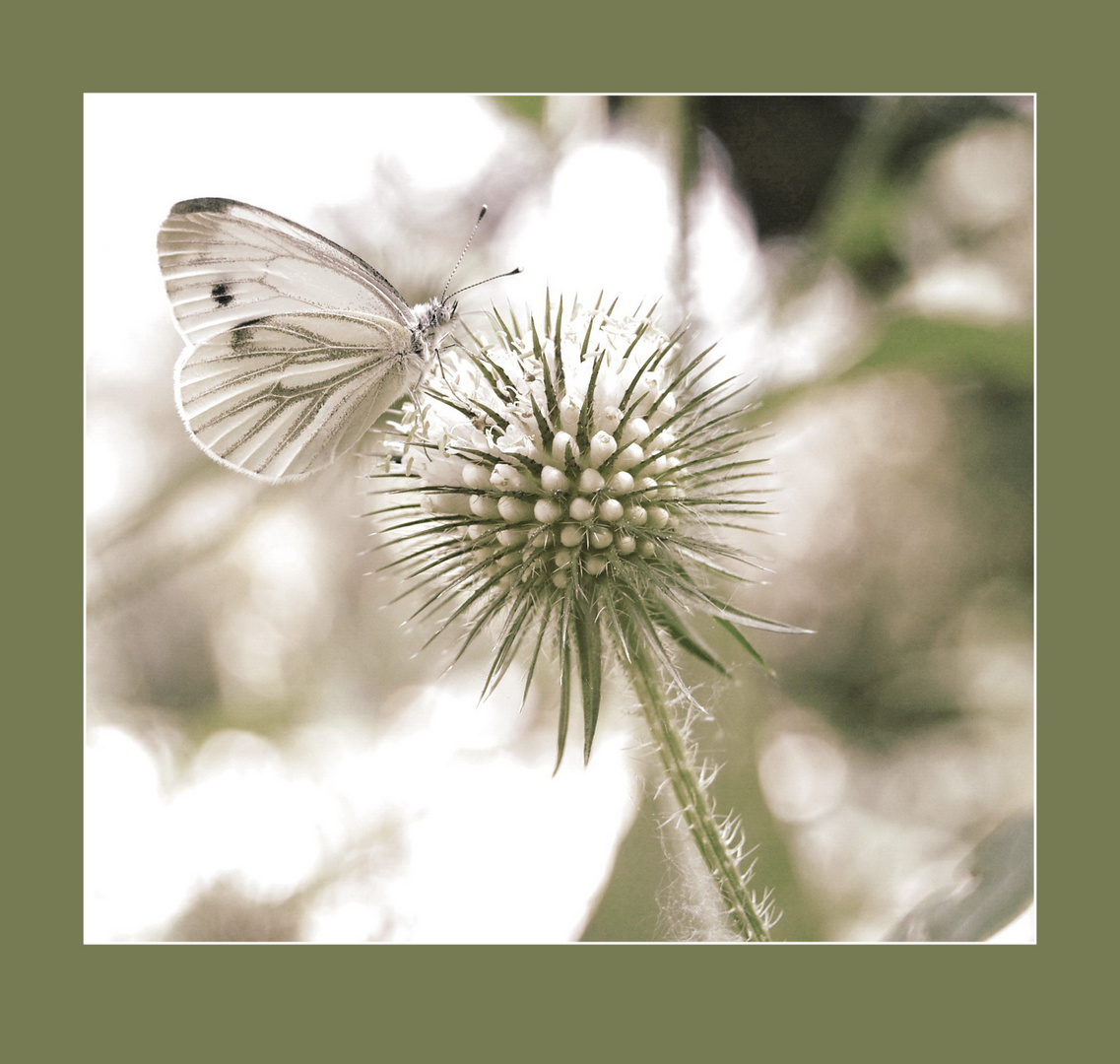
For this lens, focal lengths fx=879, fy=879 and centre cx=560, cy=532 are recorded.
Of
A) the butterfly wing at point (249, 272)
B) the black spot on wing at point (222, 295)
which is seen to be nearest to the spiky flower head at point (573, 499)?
the butterfly wing at point (249, 272)

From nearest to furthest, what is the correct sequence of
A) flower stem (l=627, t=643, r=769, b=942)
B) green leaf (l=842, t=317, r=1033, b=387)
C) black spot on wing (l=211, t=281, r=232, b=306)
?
flower stem (l=627, t=643, r=769, b=942), black spot on wing (l=211, t=281, r=232, b=306), green leaf (l=842, t=317, r=1033, b=387)

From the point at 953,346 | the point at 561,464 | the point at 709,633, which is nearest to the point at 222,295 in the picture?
the point at 561,464

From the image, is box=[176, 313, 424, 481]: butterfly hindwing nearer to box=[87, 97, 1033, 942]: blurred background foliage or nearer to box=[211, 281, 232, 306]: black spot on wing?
box=[211, 281, 232, 306]: black spot on wing

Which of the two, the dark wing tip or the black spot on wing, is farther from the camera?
the black spot on wing

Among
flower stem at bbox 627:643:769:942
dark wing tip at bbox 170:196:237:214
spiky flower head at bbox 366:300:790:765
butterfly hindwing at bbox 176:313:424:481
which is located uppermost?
dark wing tip at bbox 170:196:237:214

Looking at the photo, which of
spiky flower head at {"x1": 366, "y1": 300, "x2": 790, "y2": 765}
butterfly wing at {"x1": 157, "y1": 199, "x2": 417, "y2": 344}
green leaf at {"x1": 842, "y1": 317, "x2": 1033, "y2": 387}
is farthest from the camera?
green leaf at {"x1": 842, "y1": 317, "x2": 1033, "y2": 387}

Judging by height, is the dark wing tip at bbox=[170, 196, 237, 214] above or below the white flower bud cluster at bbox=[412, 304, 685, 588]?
above

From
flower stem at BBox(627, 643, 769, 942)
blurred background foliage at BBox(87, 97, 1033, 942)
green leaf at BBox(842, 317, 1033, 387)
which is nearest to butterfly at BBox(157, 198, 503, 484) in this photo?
blurred background foliage at BBox(87, 97, 1033, 942)

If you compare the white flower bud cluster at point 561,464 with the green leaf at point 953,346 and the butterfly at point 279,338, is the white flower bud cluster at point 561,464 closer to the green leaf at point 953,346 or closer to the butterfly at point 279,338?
the butterfly at point 279,338

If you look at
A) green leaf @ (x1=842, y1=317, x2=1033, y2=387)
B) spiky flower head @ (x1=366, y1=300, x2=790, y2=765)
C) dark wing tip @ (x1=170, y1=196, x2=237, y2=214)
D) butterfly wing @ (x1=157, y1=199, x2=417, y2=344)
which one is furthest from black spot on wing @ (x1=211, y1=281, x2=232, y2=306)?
green leaf @ (x1=842, y1=317, x2=1033, y2=387)
